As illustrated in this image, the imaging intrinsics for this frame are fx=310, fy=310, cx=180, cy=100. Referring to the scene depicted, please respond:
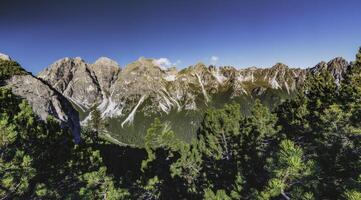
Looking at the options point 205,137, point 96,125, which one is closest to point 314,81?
point 205,137

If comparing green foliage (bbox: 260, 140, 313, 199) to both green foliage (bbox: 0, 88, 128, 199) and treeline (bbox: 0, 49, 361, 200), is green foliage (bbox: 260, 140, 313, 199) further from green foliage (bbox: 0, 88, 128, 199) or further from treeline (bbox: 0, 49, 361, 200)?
green foliage (bbox: 0, 88, 128, 199)

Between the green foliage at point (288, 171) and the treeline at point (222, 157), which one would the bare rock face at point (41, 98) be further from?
the green foliage at point (288, 171)

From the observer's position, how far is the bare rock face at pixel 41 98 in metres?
44.5

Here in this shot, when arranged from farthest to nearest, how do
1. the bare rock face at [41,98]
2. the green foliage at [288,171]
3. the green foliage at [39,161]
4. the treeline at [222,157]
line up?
the bare rock face at [41,98] < the treeline at [222,157] < the green foliage at [39,161] < the green foliage at [288,171]

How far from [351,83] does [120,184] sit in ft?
111

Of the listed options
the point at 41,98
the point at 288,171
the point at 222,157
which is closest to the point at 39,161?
the point at 288,171

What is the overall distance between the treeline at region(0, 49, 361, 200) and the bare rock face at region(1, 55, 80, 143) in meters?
6.13

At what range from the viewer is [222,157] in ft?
171

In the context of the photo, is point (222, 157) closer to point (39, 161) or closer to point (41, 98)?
point (41, 98)

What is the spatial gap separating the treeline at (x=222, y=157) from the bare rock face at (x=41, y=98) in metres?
6.13

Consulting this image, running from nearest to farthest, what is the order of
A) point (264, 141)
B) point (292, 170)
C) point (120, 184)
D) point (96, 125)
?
point (292, 170), point (120, 184), point (264, 141), point (96, 125)

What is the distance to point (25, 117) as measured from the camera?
23.2 metres

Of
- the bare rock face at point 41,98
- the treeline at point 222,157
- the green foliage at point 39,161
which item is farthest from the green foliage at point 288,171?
the bare rock face at point 41,98

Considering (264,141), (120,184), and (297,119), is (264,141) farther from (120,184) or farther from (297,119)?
(120,184)
